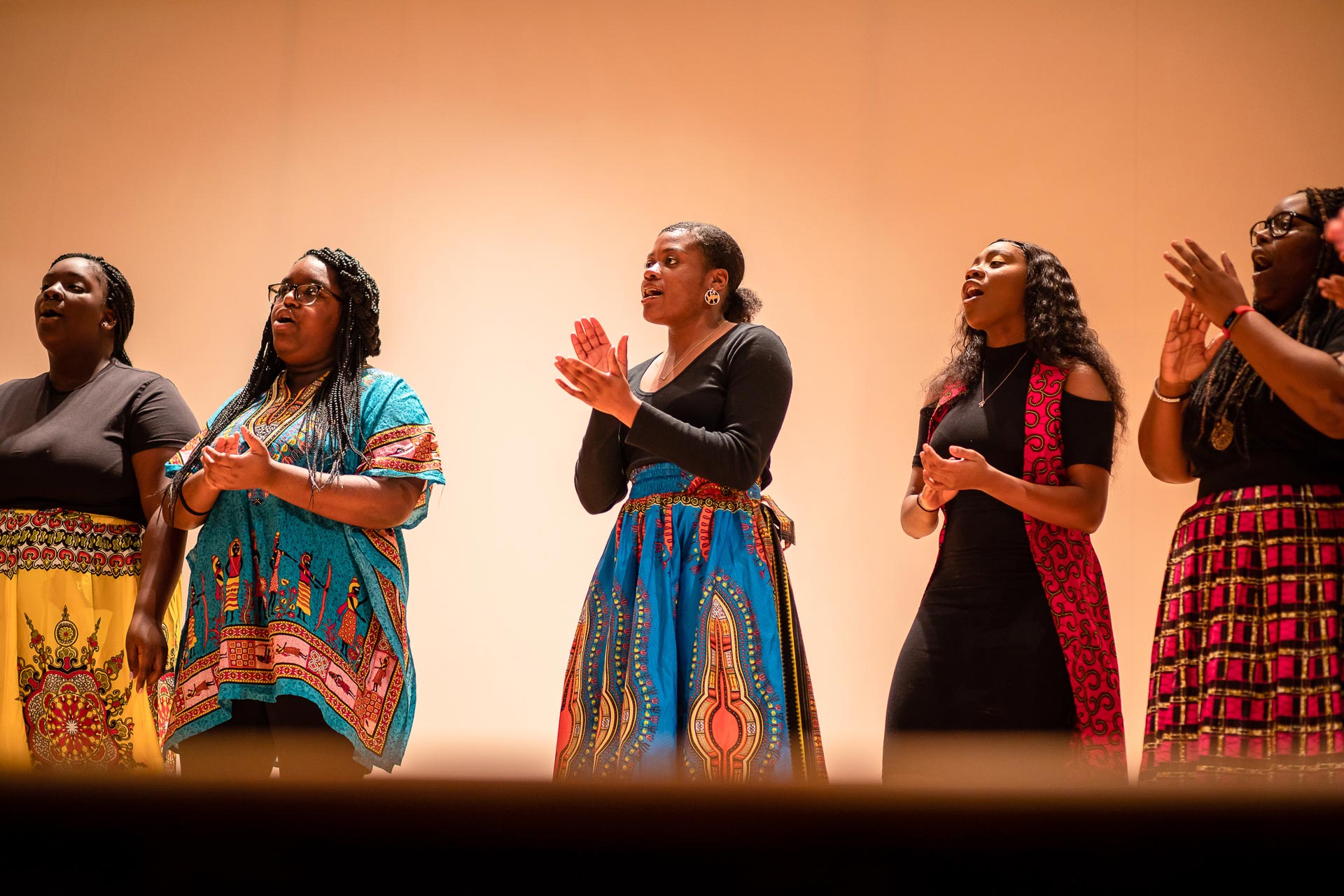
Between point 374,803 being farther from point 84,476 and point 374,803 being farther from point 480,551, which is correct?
point 480,551

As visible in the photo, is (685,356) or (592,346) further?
(685,356)

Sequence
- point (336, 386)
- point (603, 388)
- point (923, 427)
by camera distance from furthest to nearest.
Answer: point (923, 427) < point (336, 386) < point (603, 388)

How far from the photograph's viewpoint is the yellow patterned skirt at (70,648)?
285 centimetres

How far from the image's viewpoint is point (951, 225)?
4211 millimetres

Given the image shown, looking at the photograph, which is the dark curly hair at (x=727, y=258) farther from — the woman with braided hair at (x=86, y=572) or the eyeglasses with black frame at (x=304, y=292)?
the woman with braided hair at (x=86, y=572)

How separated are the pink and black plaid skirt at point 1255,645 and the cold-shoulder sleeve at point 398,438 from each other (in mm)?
1424

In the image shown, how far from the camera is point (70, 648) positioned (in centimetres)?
288

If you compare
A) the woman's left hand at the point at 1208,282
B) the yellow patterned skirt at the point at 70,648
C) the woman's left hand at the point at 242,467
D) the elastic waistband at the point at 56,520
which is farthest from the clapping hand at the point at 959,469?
the elastic waistband at the point at 56,520

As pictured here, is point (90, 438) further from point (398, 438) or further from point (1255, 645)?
point (1255, 645)

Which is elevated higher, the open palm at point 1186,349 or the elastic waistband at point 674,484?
the open palm at point 1186,349

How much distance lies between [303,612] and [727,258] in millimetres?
1129

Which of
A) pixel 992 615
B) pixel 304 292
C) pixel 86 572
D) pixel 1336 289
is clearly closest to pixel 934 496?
pixel 992 615

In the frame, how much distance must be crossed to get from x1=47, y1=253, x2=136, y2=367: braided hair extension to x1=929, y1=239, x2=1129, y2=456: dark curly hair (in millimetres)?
2009

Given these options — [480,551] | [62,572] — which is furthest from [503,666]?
[62,572]
